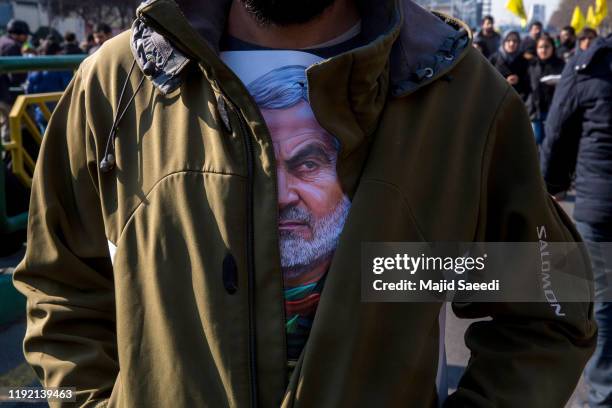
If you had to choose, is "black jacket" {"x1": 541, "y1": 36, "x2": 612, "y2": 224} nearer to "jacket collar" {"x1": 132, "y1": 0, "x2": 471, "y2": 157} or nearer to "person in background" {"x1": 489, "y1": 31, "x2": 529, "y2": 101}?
"jacket collar" {"x1": 132, "y1": 0, "x2": 471, "y2": 157}

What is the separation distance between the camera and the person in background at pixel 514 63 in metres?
9.02

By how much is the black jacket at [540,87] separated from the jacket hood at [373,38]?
745 centimetres

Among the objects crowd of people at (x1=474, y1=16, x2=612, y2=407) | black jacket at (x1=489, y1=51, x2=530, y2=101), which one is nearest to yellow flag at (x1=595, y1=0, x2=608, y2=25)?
black jacket at (x1=489, y1=51, x2=530, y2=101)

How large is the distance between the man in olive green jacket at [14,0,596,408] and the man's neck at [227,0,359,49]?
0.03 metres

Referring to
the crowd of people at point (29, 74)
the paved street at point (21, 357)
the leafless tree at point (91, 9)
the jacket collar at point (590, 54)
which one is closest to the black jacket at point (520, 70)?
the crowd of people at point (29, 74)

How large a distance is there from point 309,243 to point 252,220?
5.2 inches

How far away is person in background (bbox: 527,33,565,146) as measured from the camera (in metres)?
8.62

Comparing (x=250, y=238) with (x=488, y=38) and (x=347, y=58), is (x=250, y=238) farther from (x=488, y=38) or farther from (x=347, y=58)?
(x=488, y=38)

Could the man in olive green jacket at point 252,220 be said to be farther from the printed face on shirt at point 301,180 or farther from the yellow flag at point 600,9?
the yellow flag at point 600,9

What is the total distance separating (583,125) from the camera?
351cm

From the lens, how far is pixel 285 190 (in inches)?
56.8

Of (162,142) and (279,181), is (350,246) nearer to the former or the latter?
(279,181)

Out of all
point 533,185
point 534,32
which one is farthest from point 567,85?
point 534,32

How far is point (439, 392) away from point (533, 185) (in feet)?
1.72
